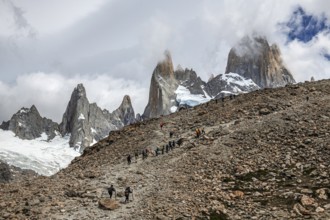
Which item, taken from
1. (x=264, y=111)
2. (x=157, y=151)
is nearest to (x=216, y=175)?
(x=157, y=151)

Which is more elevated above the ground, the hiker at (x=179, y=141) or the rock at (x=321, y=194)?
the hiker at (x=179, y=141)

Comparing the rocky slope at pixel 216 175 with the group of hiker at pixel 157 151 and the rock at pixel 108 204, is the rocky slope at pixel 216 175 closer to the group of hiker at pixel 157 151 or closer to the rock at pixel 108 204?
the rock at pixel 108 204

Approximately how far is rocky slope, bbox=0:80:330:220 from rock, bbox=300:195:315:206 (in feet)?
0.27

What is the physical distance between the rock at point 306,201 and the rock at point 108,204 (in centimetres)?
1604

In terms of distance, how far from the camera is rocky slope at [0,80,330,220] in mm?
39500

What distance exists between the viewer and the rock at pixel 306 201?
37.4m

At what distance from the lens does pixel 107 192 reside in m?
46.2

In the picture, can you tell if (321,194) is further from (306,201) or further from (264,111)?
(264,111)

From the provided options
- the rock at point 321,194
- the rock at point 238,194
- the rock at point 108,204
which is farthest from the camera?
the rock at point 238,194

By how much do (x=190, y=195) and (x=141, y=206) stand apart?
473cm

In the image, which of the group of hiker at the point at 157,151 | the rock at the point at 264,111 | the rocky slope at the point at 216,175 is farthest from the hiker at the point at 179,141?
the rock at the point at 264,111

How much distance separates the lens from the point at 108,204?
41.7 metres

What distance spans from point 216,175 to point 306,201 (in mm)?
11572

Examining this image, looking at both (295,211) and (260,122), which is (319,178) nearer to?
(295,211)
